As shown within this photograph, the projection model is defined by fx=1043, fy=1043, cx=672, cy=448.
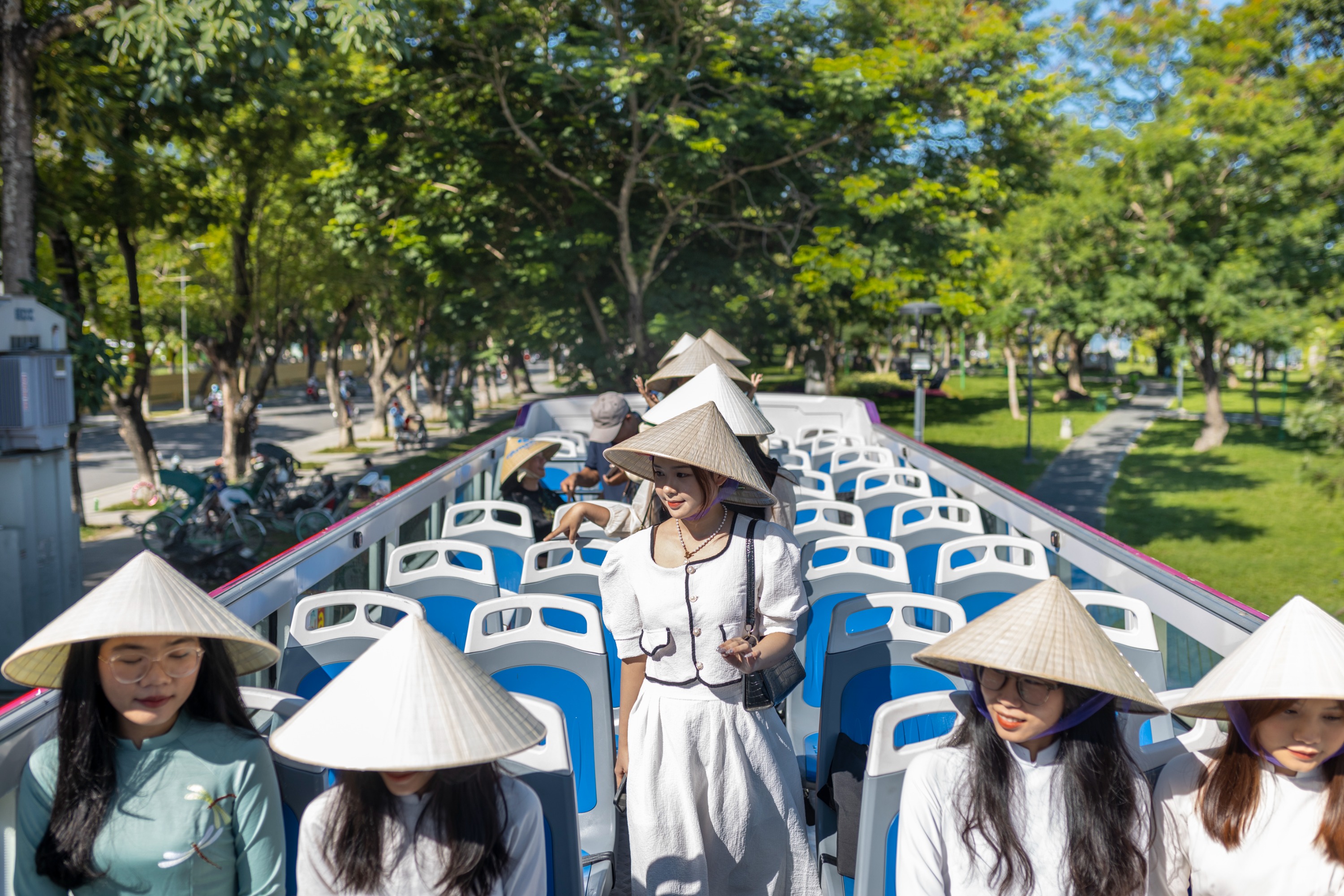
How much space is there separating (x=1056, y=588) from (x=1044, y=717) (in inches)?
10.6

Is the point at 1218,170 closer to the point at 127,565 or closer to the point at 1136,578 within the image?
the point at 1136,578

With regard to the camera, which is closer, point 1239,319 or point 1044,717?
point 1044,717

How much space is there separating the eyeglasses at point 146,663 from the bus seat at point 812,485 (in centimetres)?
401

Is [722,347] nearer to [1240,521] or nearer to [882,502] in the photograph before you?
[882,502]

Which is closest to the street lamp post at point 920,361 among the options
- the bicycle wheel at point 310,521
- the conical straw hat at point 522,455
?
the bicycle wheel at point 310,521

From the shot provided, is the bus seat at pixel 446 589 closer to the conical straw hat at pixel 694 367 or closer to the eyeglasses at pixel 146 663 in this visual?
the eyeglasses at pixel 146 663

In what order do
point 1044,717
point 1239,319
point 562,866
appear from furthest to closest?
1. point 1239,319
2. point 562,866
3. point 1044,717

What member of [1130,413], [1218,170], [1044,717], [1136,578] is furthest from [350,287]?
[1130,413]

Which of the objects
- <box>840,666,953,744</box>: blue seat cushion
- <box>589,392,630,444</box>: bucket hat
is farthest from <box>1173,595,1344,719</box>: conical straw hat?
<box>589,392,630,444</box>: bucket hat

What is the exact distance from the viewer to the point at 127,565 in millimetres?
2248

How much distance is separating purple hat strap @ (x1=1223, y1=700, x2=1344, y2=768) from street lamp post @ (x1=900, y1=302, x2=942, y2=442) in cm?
1102

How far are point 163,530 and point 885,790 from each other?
11923mm

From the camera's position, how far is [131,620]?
7.04 ft

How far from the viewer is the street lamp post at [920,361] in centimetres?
1388
